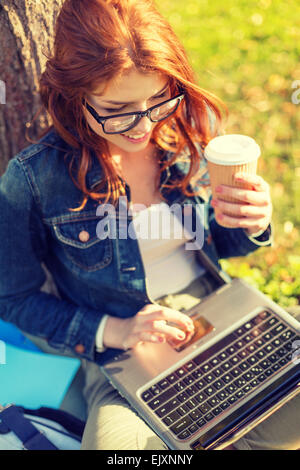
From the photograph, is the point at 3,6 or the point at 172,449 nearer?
the point at 172,449

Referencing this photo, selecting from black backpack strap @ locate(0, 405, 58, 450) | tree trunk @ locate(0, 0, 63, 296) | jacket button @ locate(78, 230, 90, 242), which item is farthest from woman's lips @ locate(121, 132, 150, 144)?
black backpack strap @ locate(0, 405, 58, 450)

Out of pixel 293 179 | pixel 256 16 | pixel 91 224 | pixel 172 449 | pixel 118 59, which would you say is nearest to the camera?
pixel 118 59

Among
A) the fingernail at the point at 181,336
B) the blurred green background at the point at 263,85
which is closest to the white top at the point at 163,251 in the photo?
the fingernail at the point at 181,336

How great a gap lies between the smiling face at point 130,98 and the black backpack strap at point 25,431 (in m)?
1.17

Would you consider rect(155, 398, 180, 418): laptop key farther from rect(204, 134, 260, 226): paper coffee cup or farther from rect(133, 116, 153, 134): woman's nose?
rect(133, 116, 153, 134): woman's nose

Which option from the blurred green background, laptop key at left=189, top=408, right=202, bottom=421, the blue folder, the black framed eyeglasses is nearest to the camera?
the black framed eyeglasses

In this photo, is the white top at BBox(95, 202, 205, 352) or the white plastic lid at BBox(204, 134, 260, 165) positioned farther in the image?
the white top at BBox(95, 202, 205, 352)

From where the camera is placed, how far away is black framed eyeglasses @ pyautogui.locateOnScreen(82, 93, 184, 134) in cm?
168

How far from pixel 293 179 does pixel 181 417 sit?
232cm

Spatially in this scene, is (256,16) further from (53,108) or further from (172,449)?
(172,449)

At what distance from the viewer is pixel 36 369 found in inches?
87.3

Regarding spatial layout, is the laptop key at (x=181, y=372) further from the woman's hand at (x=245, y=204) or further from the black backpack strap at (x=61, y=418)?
the woman's hand at (x=245, y=204)

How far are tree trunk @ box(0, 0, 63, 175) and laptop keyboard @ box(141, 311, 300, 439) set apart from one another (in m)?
1.36
